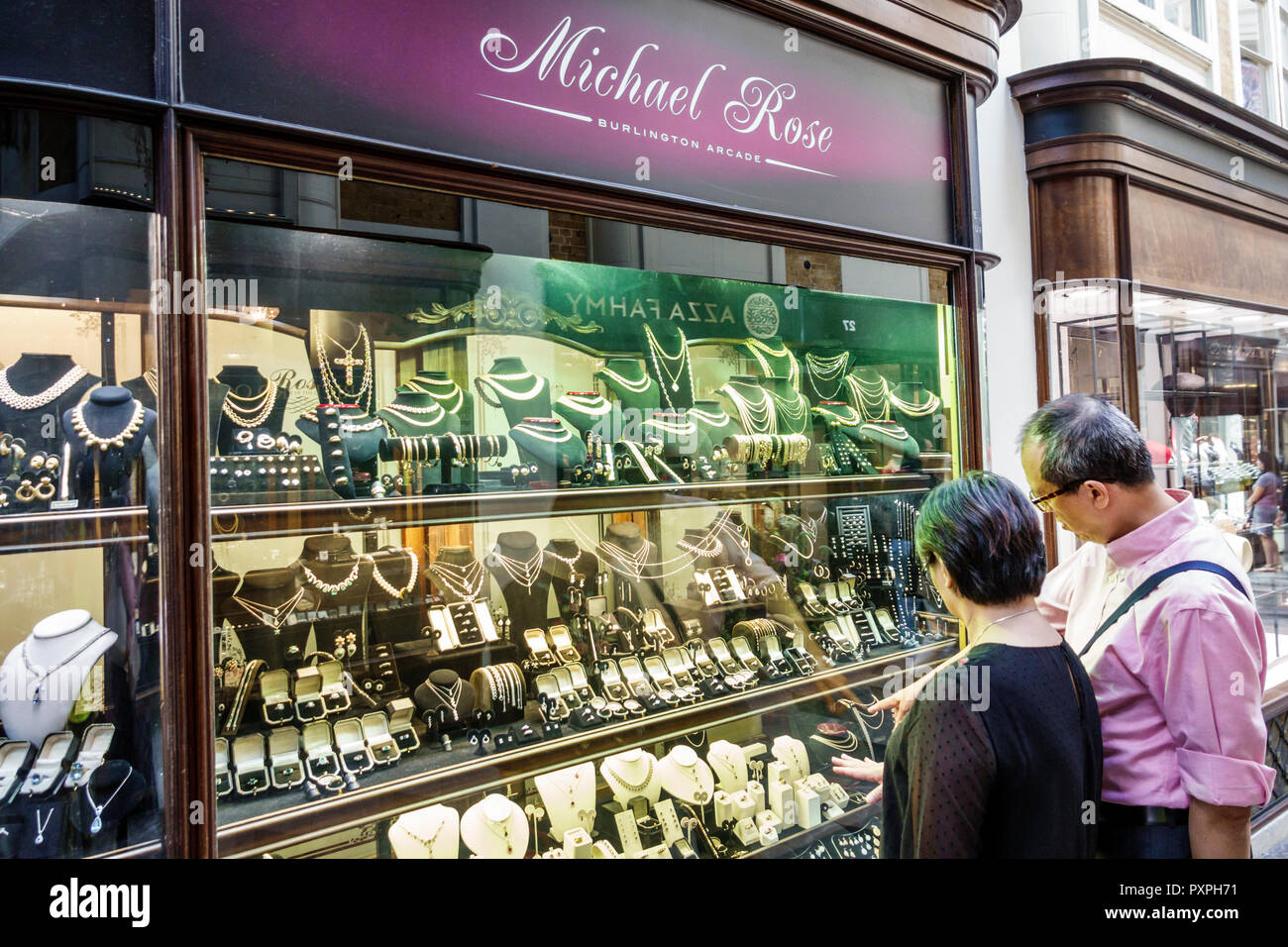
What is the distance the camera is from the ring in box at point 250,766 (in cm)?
170

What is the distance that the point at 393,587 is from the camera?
2.08 meters

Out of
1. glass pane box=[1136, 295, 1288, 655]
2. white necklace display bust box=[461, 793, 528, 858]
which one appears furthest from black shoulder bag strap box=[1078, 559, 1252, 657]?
glass pane box=[1136, 295, 1288, 655]

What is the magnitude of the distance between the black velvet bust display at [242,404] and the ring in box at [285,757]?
0.65m

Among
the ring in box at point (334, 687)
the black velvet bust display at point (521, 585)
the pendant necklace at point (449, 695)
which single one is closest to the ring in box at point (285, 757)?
the ring in box at point (334, 687)

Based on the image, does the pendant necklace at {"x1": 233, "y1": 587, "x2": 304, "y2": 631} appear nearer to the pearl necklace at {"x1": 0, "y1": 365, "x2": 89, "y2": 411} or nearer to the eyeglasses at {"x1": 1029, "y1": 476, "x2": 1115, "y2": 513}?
the pearl necklace at {"x1": 0, "y1": 365, "x2": 89, "y2": 411}

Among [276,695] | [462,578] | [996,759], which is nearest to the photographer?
[996,759]

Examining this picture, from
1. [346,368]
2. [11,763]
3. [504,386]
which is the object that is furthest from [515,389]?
[11,763]

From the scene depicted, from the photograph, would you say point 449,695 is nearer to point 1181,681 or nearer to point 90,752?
point 90,752

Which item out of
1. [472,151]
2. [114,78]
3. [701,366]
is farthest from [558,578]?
[114,78]

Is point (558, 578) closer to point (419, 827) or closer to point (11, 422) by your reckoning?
point (419, 827)

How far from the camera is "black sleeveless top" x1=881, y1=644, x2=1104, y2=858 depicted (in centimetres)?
115

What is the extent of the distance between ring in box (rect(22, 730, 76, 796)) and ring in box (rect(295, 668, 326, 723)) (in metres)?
0.46

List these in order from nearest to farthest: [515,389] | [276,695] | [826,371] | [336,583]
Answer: [276,695] < [336,583] < [515,389] < [826,371]

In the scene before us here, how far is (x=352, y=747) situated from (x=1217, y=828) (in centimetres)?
174
